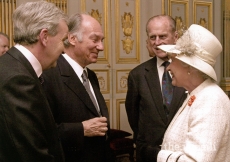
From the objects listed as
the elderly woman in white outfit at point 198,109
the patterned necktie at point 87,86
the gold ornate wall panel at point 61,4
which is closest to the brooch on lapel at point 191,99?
the elderly woman in white outfit at point 198,109

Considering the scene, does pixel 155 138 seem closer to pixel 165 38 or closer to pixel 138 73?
pixel 138 73

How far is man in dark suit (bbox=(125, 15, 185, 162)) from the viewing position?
2336mm

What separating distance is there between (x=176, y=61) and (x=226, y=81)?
4620mm

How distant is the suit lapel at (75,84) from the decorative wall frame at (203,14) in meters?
4.30

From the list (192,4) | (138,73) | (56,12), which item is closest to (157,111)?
(138,73)

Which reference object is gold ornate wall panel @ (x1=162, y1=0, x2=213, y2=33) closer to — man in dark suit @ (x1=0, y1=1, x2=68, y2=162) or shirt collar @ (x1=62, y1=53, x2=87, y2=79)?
shirt collar @ (x1=62, y1=53, x2=87, y2=79)

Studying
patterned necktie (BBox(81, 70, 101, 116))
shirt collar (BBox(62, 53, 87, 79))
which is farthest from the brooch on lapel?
shirt collar (BBox(62, 53, 87, 79))

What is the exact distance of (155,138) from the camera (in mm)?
2352

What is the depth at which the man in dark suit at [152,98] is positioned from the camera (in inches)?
92.0

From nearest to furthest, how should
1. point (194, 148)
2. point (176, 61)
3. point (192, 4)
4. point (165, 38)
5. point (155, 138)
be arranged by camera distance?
point (194, 148)
point (176, 61)
point (155, 138)
point (165, 38)
point (192, 4)

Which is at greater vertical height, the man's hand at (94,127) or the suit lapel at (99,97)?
the suit lapel at (99,97)

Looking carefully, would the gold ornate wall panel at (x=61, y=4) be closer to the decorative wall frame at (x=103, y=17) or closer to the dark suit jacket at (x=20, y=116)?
the decorative wall frame at (x=103, y=17)

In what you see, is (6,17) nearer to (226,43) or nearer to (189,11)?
(189,11)

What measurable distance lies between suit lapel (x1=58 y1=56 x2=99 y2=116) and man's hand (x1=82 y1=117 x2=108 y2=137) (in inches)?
4.2
